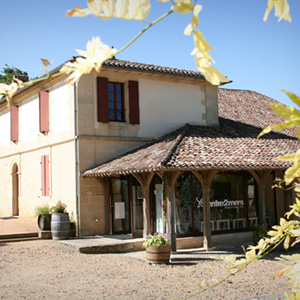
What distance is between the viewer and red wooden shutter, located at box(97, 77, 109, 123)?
51.0 ft

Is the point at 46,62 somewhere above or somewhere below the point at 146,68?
below

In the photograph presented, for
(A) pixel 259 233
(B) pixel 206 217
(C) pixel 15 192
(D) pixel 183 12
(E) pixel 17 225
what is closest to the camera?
(D) pixel 183 12

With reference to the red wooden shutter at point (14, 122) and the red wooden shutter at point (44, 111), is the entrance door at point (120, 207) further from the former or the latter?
the red wooden shutter at point (14, 122)

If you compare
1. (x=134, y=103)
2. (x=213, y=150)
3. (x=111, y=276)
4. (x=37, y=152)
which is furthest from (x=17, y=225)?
(x=111, y=276)

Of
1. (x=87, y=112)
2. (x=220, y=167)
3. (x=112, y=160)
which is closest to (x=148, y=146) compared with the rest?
(x=112, y=160)

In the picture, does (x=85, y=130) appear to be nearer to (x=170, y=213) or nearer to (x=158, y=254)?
(x=170, y=213)

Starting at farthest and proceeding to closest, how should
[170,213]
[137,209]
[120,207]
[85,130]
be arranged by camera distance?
[85,130] → [120,207] → [137,209] → [170,213]

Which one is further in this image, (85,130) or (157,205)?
(85,130)

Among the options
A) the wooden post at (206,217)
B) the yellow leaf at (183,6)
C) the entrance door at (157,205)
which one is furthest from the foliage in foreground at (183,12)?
the entrance door at (157,205)

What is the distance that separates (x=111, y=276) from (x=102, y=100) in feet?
24.0

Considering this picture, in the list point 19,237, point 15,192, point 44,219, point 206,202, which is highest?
point 15,192

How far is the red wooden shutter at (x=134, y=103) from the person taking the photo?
16094 mm

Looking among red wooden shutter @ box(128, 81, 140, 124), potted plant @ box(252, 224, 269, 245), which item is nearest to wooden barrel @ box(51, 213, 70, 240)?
red wooden shutter @ box(128, 81, 140, 124)

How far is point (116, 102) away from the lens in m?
16.1
